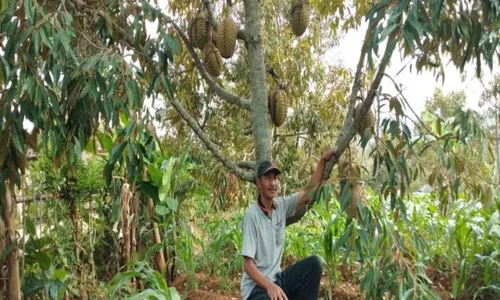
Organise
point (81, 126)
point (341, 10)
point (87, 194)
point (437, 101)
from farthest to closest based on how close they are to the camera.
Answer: point (437, 101), point (87, 194), point (341, 10), point (81, 126)

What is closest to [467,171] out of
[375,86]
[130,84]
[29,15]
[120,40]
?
[375,86]

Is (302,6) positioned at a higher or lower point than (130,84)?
higher

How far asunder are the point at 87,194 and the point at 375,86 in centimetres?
240

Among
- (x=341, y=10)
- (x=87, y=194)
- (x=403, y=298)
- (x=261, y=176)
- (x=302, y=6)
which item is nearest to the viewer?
(x=403, y=298)

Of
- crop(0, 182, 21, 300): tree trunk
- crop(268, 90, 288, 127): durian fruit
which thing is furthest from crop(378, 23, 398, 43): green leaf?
crop(0, 182, 21, 300): tree trunk

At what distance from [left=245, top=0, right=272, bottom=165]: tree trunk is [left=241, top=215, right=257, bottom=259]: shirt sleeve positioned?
0.95 feet

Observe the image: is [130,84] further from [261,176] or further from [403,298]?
[403,298]

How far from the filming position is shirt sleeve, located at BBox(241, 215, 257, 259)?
91.3 inches

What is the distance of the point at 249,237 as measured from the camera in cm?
234

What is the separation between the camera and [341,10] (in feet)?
11.0

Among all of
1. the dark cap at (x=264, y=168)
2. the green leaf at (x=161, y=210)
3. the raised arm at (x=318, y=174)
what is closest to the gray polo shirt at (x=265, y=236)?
the raised arm at (x=318, y=174)

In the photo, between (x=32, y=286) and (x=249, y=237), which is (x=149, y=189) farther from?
(x=249, y=237)

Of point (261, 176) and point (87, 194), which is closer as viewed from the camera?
point (261, 176)

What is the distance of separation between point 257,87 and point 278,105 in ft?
0.62
